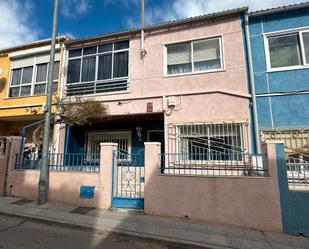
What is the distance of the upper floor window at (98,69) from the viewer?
412 inches

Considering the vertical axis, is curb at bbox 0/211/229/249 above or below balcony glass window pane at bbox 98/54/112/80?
below

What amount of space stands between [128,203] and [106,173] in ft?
3.92

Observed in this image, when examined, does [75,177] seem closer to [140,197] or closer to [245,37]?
[140,197]

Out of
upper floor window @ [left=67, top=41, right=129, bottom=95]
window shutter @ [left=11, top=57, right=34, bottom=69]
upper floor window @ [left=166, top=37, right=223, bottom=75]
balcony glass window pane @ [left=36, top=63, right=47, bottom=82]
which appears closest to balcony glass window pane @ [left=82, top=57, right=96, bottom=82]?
upper floor window @ [left=67, top=41, right=129, bottom=95]

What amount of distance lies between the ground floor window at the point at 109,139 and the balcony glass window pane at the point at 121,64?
9.94 ft

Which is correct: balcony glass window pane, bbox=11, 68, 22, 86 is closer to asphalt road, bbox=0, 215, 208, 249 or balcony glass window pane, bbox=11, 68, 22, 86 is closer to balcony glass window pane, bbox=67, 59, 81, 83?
balcony glass window pane, bbox=67, 59, 81, 83

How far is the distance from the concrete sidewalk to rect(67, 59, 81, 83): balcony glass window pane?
678 centimetres

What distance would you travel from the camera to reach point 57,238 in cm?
482

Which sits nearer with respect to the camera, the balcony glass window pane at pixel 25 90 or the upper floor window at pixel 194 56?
the upper floor window at pixel 194 56

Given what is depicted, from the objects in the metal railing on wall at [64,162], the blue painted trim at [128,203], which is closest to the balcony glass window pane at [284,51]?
the blue painted trim at [128,203]

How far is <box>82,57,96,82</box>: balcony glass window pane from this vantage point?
1098cm

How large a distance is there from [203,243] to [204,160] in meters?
2.95

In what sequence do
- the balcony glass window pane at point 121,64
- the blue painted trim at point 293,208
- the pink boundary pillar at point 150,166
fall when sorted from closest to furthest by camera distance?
1. the blue painted trim at point 293,208
2. the pink boundary pillar at point 150,166
3. the balcony glass window pane at point 121,64

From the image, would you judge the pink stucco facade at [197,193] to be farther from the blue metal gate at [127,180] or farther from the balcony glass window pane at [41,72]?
the balcony glass window pane at [41,72]
